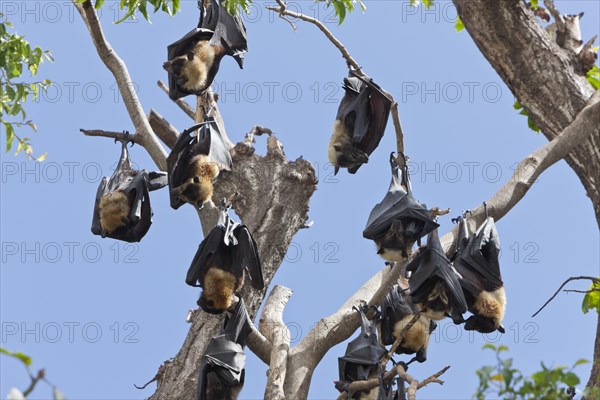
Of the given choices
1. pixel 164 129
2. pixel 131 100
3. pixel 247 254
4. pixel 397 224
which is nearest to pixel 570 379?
pixel 397 224

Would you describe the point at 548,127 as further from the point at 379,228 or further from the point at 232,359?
the point at 232,359

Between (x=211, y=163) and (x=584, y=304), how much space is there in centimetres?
301

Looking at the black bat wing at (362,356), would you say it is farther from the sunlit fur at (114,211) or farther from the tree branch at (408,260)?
→ the sunlit fur at (114,211)

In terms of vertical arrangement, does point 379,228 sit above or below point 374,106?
below

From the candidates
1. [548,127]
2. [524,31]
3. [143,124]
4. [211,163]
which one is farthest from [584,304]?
[143,124]

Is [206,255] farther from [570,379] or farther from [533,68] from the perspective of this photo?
[570,379]

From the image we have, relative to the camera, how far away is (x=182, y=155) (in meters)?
7.59

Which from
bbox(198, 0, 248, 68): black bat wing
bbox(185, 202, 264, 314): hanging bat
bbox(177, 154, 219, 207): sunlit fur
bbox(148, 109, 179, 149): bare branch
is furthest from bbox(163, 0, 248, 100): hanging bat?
bbox(185, 202, 264, 314): hanging bat

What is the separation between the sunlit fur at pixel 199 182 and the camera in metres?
7.33

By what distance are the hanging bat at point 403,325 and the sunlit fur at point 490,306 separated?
448 millimetres

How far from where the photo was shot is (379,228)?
682 cm

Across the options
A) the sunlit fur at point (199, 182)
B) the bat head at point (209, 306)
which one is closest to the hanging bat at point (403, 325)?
the bat head at point (209, 306)

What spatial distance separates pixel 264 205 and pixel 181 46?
1675 mm

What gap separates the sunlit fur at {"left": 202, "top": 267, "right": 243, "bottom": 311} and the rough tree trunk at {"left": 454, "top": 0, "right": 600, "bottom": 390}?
272 cm
